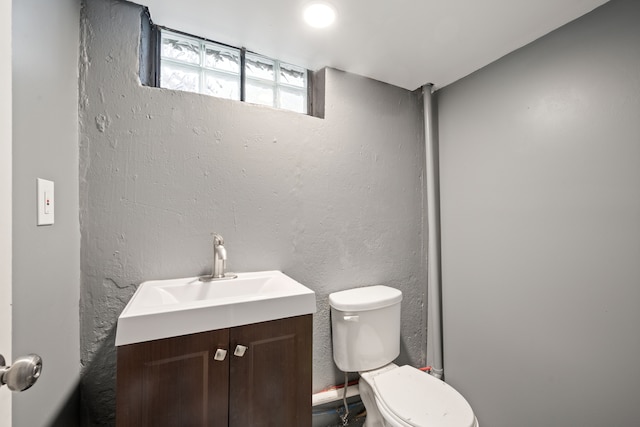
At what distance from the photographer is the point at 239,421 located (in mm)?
877

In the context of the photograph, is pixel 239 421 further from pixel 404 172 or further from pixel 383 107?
pixel 383 107

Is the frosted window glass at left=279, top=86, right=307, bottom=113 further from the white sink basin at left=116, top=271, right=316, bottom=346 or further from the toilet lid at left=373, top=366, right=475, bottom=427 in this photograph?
the toilet lid at left=373, top=366, right=475, bottom=427

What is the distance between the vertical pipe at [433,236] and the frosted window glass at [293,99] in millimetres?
789

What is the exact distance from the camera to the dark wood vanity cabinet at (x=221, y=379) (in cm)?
77

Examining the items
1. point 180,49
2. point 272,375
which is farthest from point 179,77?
point 272,375

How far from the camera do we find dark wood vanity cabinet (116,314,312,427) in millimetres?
766

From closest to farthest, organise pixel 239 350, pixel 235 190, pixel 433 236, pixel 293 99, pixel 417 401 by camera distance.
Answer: pixel 239 350
pixel 417 401
pixel 235 190
pixel 293 99
pixel 433 236

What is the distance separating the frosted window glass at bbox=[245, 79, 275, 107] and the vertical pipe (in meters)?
0.98

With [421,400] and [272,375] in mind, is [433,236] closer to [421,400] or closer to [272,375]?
[421,400]

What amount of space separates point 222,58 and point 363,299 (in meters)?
1.45

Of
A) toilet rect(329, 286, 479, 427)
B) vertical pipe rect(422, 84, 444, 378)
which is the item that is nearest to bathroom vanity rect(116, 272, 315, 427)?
toilet rect(329, 286, 479, 427)

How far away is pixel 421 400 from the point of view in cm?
114

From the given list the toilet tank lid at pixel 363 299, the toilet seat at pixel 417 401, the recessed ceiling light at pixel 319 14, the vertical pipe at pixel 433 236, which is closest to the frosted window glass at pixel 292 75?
the recessed ceiling light at pixel 319 14

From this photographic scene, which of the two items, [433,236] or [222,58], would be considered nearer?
[222,58]
